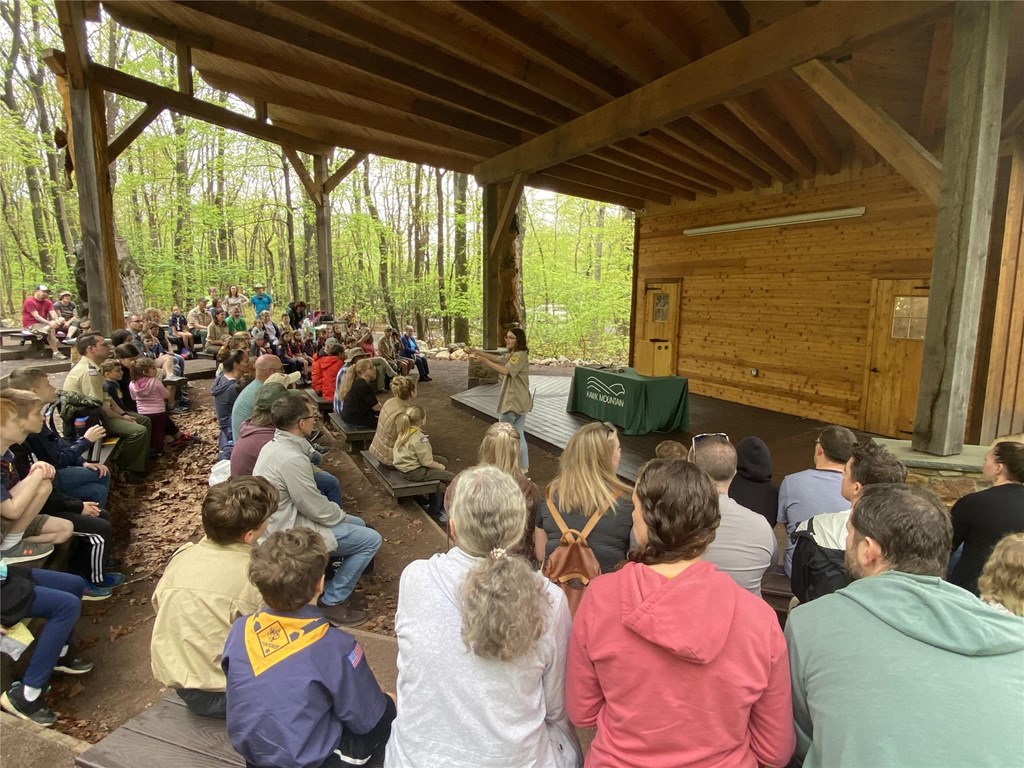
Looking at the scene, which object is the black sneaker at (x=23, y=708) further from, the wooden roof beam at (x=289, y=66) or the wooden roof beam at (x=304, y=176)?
the wooden roof beam at (x=304, y=176)

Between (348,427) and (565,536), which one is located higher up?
(565,536)

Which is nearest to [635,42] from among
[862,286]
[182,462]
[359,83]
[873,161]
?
[359,83]

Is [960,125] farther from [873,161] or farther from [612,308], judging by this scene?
[612,308]

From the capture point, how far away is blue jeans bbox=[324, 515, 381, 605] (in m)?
3.34

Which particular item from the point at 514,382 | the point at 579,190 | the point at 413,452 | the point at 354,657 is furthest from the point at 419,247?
the point at 354,657

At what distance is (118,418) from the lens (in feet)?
16.4

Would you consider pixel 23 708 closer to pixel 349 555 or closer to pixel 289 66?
pixel 349 555

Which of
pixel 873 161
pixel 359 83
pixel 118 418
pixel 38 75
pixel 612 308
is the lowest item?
pixel 118 418

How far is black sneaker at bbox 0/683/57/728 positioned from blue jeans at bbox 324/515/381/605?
4.32 ft

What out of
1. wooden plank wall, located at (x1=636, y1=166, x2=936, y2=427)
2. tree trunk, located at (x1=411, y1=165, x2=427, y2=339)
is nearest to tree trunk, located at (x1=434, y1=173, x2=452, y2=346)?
tree trunk, located at (x1=411, y1=165, x2=427, y2=339)

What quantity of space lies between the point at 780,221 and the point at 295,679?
988 cm

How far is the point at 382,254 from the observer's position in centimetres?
2397

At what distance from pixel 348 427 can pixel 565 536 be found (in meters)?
4.53

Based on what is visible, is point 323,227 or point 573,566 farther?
point 323,227
